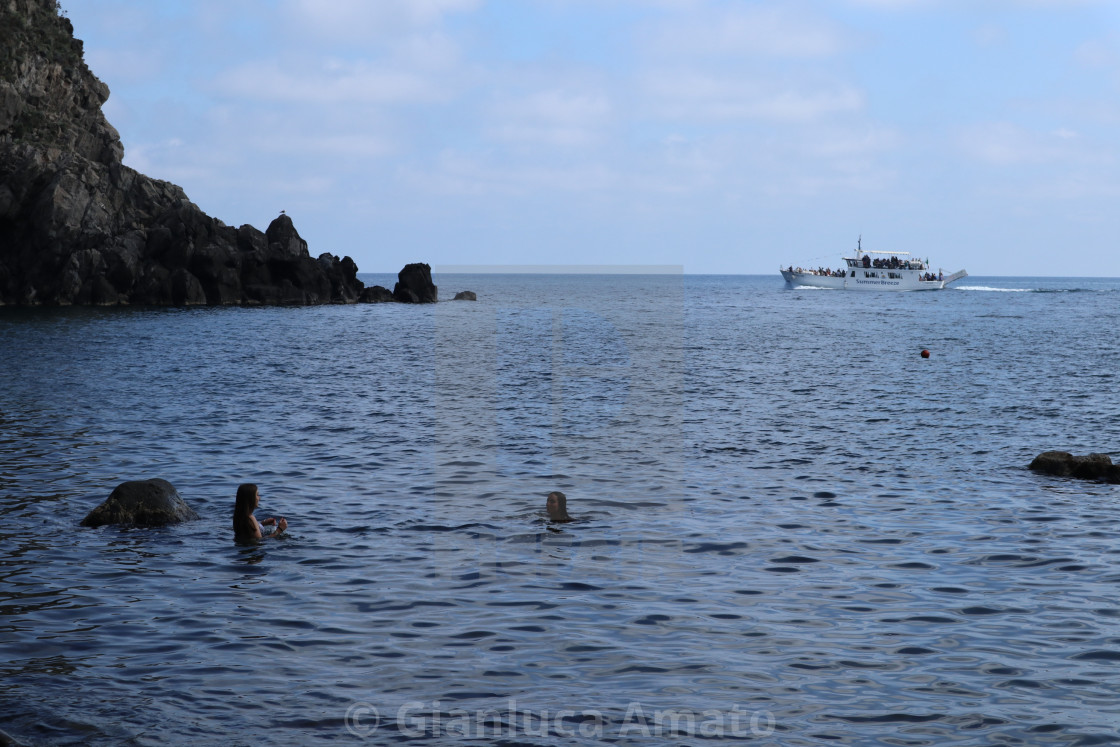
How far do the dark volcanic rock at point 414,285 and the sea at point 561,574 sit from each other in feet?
306

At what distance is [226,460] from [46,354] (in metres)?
32.0

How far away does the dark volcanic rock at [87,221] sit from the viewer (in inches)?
3565

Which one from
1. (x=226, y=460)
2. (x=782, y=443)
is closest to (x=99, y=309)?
(x=226, y=460)

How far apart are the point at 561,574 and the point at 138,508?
917 cm

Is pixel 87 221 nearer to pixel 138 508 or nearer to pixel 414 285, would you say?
pixel 414 285

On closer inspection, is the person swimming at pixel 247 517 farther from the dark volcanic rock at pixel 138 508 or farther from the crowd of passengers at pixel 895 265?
the crowd of passengers at pixel 895 265

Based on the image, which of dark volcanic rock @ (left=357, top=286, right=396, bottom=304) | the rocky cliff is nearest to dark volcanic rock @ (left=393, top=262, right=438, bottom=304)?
dark volcanic rock @ (left=357, top=286, right=396, bottom=304)

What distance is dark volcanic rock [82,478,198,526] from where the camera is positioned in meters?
18.8

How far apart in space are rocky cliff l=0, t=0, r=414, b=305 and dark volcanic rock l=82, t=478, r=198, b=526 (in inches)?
3273

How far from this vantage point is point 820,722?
10.5m

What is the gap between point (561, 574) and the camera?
1609cm

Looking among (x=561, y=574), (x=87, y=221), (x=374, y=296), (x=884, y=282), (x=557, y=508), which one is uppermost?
(x=87, y=221)

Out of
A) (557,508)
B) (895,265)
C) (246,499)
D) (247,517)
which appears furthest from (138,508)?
(895,265)

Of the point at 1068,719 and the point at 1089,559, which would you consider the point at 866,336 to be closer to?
the point at 1089,559
